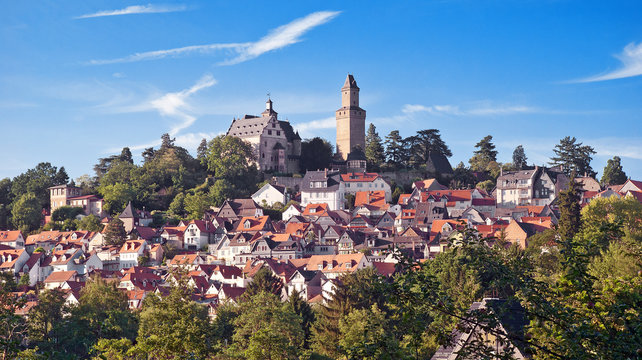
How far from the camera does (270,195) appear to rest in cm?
9988

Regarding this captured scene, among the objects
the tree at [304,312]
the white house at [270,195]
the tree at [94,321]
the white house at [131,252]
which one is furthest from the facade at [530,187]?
the tree at [94,321]

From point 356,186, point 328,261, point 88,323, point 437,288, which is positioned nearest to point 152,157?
point 356,186

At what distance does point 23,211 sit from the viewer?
101188mm

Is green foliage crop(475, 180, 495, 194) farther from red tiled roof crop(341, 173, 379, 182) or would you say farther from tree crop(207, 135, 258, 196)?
tree crop(207, 135, 258, 196)

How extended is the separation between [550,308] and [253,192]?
3695 inches

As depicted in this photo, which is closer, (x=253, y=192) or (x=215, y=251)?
(x=215, y=251)

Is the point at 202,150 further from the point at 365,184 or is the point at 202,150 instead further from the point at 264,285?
the point at 264,285

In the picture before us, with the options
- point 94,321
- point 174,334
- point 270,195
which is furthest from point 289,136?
point 174,334

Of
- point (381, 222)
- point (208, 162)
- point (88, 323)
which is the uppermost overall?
point (208, 162)

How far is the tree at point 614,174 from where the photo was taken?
4055 inches

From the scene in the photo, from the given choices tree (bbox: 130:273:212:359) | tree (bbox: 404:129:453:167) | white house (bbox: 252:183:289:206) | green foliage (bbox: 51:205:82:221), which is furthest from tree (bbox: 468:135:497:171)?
tree (bbox: 130:273:212:359)

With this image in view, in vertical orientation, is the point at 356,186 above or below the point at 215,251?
above

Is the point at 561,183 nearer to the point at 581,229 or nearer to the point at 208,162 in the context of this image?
the point at 581,229

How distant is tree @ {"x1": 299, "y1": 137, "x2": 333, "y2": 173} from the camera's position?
11012cm
